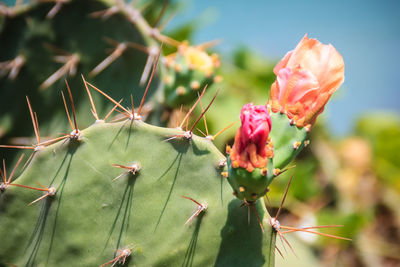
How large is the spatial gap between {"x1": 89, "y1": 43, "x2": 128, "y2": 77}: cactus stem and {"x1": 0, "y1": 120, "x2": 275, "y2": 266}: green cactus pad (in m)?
0.38

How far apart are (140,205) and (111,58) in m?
0.51

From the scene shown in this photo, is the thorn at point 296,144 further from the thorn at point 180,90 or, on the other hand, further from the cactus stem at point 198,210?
the thorn at point 180,90

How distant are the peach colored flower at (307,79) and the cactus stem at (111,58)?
539 millimetres

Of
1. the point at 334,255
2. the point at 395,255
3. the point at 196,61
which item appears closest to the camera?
the point at 196,61

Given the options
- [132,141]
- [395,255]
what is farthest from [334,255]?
[132,141]

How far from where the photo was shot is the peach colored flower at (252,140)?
564 millimetres

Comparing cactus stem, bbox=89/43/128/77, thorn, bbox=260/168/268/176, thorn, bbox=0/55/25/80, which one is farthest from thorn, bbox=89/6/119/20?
thorn, bbox=260/168/268/176

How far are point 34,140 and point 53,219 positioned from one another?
0.43 metres

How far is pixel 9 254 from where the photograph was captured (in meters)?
0.80

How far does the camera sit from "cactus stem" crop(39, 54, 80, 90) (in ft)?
3.61

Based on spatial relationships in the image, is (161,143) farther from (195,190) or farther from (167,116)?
(167,116)

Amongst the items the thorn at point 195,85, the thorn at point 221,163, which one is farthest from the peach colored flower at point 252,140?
the thorn at point 195,85

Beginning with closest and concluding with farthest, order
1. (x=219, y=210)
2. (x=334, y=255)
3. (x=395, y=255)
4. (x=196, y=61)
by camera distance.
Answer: (x=219, y=210), (x=196, y=61), (x=334, y=255), (x=395, y=255)

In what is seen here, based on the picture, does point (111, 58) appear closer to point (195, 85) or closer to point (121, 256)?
point (195, 85)
